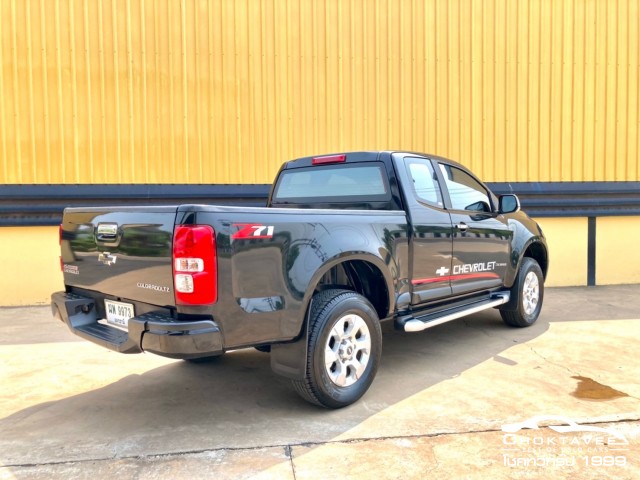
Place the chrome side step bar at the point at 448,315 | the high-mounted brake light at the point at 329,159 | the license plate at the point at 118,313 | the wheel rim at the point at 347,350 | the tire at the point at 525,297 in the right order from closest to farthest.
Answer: the license plate at the point at 118,313 < the wheel rim at the point at 347,350 < the chrome side step bar at the point at 448,315 < the high-mounted brake light at the point at 329,159 < the tire at the point at 525,297

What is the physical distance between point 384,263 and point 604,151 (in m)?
6.47

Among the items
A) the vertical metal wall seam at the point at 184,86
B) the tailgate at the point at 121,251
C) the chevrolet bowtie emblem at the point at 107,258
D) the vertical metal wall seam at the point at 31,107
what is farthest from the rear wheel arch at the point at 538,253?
the vertical metal wall seam at the point at 31,107

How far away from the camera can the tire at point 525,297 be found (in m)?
5.49

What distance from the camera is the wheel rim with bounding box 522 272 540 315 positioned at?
5605 millimetres

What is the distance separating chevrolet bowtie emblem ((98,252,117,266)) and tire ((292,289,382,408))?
1.28m

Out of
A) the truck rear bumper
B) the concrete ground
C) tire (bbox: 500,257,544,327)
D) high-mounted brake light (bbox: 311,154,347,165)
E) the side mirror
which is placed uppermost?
high-mounted brake light (bbox: 311,154,347,165)

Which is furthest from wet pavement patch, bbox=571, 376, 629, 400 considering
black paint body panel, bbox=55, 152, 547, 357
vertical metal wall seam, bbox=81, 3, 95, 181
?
vertical metal wall seam, bbox=81, 3, 95, 181

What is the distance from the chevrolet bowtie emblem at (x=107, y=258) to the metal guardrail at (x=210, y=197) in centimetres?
410

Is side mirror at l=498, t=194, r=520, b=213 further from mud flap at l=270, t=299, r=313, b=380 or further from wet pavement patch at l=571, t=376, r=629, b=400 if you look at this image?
mud flap at l=270, t=299, r=313, b=380

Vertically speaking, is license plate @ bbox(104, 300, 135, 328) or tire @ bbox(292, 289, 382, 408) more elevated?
license plate @ bbox(104, 300, 135, 328)

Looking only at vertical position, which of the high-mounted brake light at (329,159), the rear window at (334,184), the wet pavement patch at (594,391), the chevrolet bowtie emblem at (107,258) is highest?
the high-mounted brake light at (329,159)

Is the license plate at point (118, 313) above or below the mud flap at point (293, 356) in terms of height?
above

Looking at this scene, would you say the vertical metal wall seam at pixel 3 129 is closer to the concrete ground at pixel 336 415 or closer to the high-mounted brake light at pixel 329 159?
the concrete ground at pixel 336 415

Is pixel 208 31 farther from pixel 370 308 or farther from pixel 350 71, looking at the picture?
pixel 370 308
